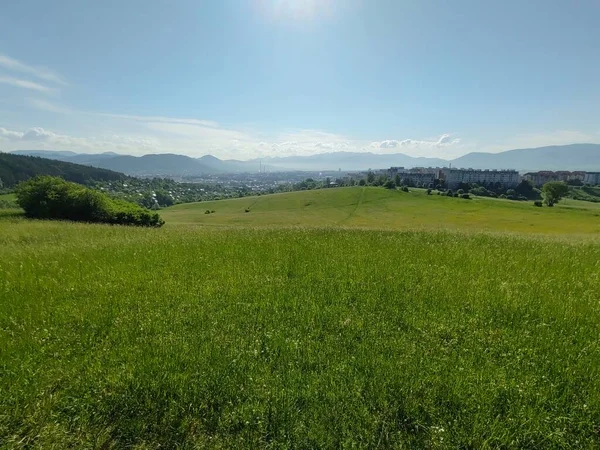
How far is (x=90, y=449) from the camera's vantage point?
11.2 ft

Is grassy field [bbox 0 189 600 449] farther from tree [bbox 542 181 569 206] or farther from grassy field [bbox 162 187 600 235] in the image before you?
tree [bbox 542 181 569 206]

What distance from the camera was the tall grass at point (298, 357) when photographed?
360cm

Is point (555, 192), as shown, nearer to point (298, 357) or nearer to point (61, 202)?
point (61, 202)

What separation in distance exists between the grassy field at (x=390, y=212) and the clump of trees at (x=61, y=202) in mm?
28324

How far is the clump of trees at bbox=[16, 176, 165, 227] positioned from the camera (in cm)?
2655

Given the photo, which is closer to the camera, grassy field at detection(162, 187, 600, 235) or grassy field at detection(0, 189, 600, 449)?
grassy field at detection(0, 189, 600, 449)

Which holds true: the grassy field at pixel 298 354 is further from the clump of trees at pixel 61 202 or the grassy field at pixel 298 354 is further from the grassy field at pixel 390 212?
the grassy field at pixel 390 212

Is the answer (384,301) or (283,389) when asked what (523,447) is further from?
(384,301)

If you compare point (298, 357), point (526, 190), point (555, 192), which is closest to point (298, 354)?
point (298, 357)

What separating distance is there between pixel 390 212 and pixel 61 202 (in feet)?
263

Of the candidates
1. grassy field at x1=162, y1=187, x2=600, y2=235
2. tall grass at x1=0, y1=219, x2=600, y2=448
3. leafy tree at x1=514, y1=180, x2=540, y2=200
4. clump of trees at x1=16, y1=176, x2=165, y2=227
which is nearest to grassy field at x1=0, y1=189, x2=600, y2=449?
tall grass at x1=0, y1=219, x2=600, y2=448

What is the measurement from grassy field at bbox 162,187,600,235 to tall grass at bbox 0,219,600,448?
46451 millimetres

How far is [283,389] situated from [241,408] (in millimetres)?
550

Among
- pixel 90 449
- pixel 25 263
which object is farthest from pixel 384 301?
pixel 25 263
